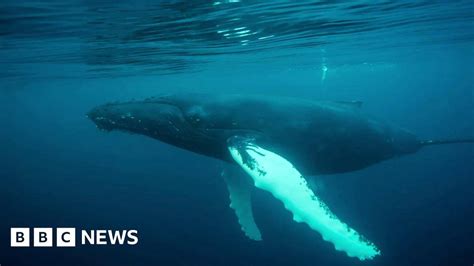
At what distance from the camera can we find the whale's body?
775 centimetres

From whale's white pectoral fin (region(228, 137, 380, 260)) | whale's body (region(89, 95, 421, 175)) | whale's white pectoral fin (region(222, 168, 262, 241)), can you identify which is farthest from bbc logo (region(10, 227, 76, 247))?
whale's white pectoral fin (region(228, 137, 380, 260))

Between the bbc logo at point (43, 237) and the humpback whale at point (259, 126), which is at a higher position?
the humpback whale at point (259, 126)

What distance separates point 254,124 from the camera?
25.2 ft

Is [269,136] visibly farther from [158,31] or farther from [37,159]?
[37,159]

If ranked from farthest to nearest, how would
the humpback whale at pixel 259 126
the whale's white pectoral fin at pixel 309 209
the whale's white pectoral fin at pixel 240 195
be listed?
the whale's white pectoral fin at pixel 240 195 < the humpback whale at pixel 259 126 < the whale's white pectoral fin at pixel 309 209

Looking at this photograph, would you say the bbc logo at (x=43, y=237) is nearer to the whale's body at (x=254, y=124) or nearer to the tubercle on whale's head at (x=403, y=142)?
the whale's body at (x=254, y=124)

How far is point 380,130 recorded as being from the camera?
8.68 metres

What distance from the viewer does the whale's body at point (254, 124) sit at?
7746 mm

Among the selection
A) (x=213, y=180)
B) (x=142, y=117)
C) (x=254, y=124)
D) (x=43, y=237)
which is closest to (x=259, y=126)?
(x=254, y=124)

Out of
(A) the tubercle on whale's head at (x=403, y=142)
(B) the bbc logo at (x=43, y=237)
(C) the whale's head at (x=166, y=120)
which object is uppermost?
(C) the whale's head at (x=166, y=120)

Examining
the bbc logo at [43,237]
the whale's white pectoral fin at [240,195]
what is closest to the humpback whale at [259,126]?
the whale's white pectoral fin at [240,195]

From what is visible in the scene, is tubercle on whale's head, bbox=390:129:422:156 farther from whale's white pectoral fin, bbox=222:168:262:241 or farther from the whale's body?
whale's white pectoral fin, bbox=222:168:262:241

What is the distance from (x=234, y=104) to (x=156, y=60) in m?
17.9

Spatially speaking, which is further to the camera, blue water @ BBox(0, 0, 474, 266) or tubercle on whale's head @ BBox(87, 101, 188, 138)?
blue water @ BBox(0, 0, 474, 266)
